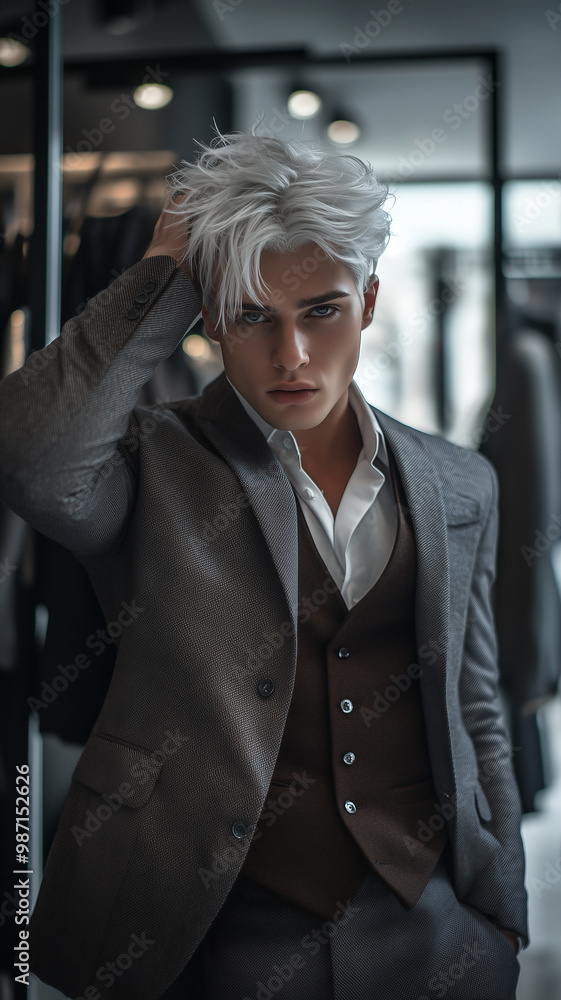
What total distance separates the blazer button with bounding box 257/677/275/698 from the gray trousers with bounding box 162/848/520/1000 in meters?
0.34

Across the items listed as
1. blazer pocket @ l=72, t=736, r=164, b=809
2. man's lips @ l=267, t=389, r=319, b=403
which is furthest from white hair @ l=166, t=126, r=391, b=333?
blazer pocket @ l=72, t=736, r=164, b=809

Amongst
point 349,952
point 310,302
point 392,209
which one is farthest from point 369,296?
point 349,952

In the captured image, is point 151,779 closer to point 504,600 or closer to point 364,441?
point 364,441

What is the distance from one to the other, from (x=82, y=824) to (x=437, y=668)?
64 cm

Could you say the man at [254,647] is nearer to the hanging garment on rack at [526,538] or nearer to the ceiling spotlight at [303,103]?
the hanging garment on rack at [526,538]

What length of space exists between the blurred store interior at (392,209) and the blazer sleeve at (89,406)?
0.64m

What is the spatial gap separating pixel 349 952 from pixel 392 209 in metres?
1.58

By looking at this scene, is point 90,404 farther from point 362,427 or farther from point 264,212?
point 362,427

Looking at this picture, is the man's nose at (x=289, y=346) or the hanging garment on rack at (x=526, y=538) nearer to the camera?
the man's nose at (x=289, y=346)

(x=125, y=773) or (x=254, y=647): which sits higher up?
(x=254, y=647)

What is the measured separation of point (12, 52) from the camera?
181 cm

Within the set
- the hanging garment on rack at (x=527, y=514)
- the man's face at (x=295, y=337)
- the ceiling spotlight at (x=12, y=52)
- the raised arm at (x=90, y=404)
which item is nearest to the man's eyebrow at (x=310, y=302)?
the man's face at (x=295, y=337)

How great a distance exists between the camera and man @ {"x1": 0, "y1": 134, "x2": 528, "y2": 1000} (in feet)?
3.65

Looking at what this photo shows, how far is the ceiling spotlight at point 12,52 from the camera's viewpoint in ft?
5.92
